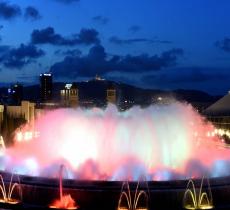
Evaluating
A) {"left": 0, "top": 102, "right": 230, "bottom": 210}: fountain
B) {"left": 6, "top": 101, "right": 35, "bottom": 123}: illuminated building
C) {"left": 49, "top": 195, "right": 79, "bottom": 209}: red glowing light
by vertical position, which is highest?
{"left": 6, "top": 101, "right": 35, "bottom": 123}: illuminated building

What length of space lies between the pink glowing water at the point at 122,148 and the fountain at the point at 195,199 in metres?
4.23

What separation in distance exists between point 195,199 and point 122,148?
8766 millimetres

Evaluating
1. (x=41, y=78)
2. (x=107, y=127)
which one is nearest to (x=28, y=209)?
(x=107, y=127)

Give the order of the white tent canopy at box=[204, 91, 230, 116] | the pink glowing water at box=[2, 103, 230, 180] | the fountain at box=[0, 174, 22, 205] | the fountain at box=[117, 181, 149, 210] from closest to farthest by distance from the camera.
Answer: the fountain at box=[117, 181, 149, 210], the fountain at box=[0, 174, 22, 205], the pink glowing water at box=[2, 103, 230, 180], the white tent canopy at box=[204, 91, 230, 116]

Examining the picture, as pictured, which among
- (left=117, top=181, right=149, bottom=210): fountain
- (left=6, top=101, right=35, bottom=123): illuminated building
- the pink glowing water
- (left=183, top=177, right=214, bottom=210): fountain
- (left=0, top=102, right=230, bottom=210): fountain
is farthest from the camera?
(left=6, top=101, right=35, bottom=123): illuminated building

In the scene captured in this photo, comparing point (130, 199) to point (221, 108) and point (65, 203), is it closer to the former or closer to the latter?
point (65, 203)

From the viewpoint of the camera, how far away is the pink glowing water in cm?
2581

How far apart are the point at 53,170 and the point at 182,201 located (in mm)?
8161

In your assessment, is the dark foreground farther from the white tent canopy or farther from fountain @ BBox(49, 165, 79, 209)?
the white tent canopy

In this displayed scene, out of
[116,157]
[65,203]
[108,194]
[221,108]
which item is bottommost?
[65,203]

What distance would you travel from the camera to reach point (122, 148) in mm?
28562

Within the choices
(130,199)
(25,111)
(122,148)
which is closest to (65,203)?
(130,199)

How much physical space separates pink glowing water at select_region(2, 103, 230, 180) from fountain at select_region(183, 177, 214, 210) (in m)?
4.23

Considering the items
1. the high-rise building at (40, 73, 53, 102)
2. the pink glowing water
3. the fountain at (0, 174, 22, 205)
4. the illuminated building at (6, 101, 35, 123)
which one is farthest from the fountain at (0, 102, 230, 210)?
the high-rise building at (40, 73, 53, 102)
